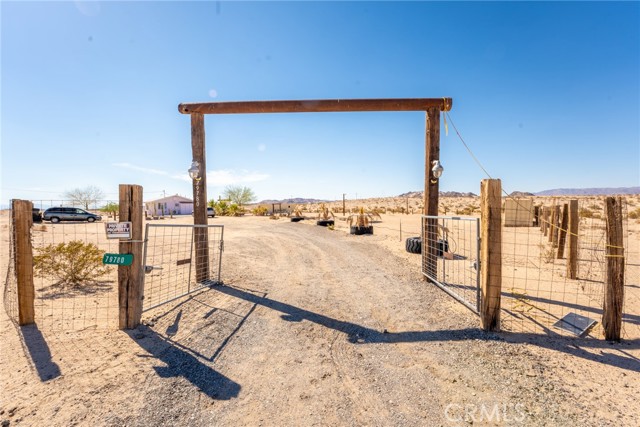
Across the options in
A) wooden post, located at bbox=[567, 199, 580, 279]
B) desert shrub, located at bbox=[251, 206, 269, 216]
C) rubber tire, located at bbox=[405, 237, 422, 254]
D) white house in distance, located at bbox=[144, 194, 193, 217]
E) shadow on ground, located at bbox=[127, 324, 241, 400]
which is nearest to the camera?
shadow on ground, located at bbox=[127, 324, 241, 400]

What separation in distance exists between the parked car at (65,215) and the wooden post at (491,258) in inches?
1379

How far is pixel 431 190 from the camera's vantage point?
259 inches

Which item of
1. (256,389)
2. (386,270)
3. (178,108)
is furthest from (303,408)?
(178,108)

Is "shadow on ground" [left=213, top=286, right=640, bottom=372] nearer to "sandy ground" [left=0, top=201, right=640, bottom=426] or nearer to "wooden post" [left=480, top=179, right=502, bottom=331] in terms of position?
"sandy ground" [left=0, top=201, right=640, bottom=426]

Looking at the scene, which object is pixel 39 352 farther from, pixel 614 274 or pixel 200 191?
pixel 614 274

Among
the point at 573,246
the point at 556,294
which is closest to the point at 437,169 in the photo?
the point at 556,294

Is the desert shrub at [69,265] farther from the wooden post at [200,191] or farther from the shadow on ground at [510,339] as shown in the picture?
the shadow on ground at [510,339]

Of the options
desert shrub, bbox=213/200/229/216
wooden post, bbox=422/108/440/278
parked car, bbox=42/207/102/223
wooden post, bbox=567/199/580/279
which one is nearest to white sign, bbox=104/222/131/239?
wooden post, bbox=422/108/440/278

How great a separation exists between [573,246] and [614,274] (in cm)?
353

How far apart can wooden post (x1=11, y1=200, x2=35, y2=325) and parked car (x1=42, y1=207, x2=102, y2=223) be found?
30.1m

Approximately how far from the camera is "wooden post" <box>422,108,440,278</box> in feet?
20.9

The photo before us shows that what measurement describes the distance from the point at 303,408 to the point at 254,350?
1.24 m

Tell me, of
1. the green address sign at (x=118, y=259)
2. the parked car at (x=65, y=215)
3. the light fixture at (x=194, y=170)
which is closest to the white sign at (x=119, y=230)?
the green address sign at (x=118, y=259)

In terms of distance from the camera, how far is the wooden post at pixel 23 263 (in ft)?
13.6
